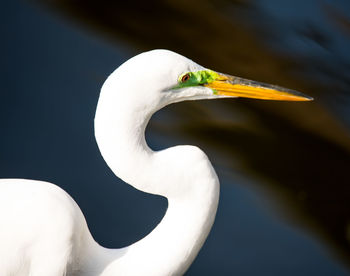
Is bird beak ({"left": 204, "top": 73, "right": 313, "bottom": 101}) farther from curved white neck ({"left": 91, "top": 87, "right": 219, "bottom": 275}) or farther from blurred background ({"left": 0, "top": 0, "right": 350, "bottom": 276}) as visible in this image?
blurred background ({"left": 0, "top": 0, "right": 350, "bottom": 276})

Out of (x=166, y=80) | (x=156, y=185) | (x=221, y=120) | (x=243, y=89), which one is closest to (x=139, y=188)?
(x=156, y=185)

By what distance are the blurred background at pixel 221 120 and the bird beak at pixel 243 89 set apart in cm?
113

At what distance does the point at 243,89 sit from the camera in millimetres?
2018

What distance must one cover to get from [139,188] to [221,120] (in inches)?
69.4

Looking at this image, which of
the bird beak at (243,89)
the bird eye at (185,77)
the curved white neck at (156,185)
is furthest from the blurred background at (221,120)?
the bird eye at (185,77)

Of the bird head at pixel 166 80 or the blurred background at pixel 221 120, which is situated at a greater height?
the bird head at pixel 166 80

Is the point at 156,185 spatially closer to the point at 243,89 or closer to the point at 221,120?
the point at 243,89

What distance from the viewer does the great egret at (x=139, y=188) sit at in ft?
5.79

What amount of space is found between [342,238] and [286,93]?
1.26m

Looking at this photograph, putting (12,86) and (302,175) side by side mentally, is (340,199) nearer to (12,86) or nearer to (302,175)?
(302,175)

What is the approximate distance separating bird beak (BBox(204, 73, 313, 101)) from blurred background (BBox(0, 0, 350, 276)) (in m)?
1.13

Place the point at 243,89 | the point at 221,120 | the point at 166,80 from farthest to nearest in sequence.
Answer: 1. the point at 221,120
2. the point at 243,89
3. the point at 166,80

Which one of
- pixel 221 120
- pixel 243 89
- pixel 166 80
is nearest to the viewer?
pixel 166 80

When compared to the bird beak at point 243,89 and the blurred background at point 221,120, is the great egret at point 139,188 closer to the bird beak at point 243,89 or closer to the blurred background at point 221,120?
the bird beak at point 243,89
